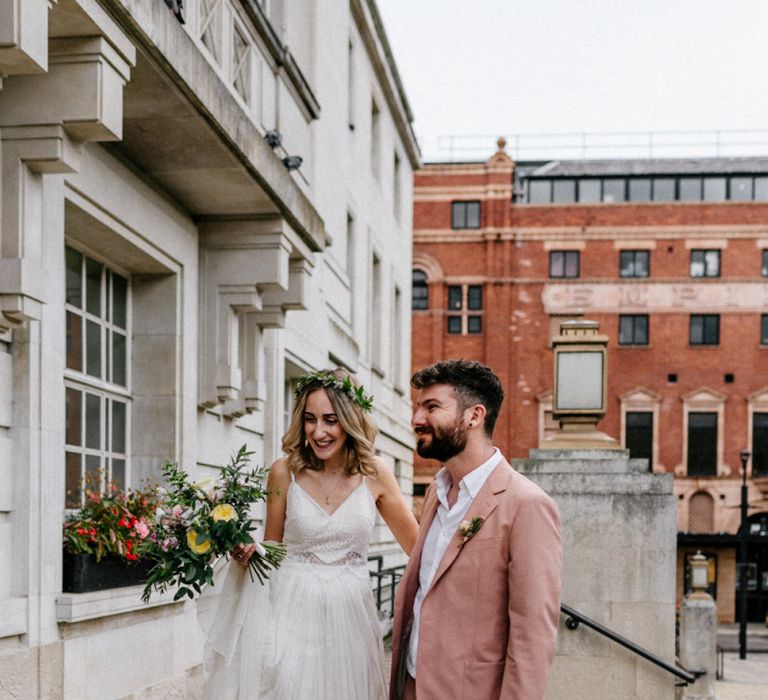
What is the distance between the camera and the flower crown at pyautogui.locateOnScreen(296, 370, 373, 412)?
527 centimetres

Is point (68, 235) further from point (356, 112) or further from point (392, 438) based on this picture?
point (392, 438)

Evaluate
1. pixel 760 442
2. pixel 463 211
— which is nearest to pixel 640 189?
pixel 463 211

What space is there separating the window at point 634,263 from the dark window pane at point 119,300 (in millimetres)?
37040

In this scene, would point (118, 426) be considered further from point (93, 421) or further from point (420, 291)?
point (420, 291)

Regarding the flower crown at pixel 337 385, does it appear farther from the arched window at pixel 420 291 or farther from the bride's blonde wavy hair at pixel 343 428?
the arched window at pixel 420 291

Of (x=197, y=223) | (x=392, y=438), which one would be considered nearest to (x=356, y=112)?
(x=392, y=438)

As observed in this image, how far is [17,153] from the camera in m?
5.73

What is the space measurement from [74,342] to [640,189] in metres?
39.4

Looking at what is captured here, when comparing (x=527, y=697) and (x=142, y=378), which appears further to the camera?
(x=142, y=378)

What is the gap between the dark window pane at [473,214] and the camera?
44322 mm

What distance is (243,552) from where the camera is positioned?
16.6ft

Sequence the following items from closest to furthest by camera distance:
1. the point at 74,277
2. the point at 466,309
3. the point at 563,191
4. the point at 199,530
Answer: the point at 199,530
the point at 74,277
the point at 466,309
the point at 563,191

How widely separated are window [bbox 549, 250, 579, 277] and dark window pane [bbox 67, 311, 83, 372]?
123 ft

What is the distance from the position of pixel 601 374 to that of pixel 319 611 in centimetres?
456
